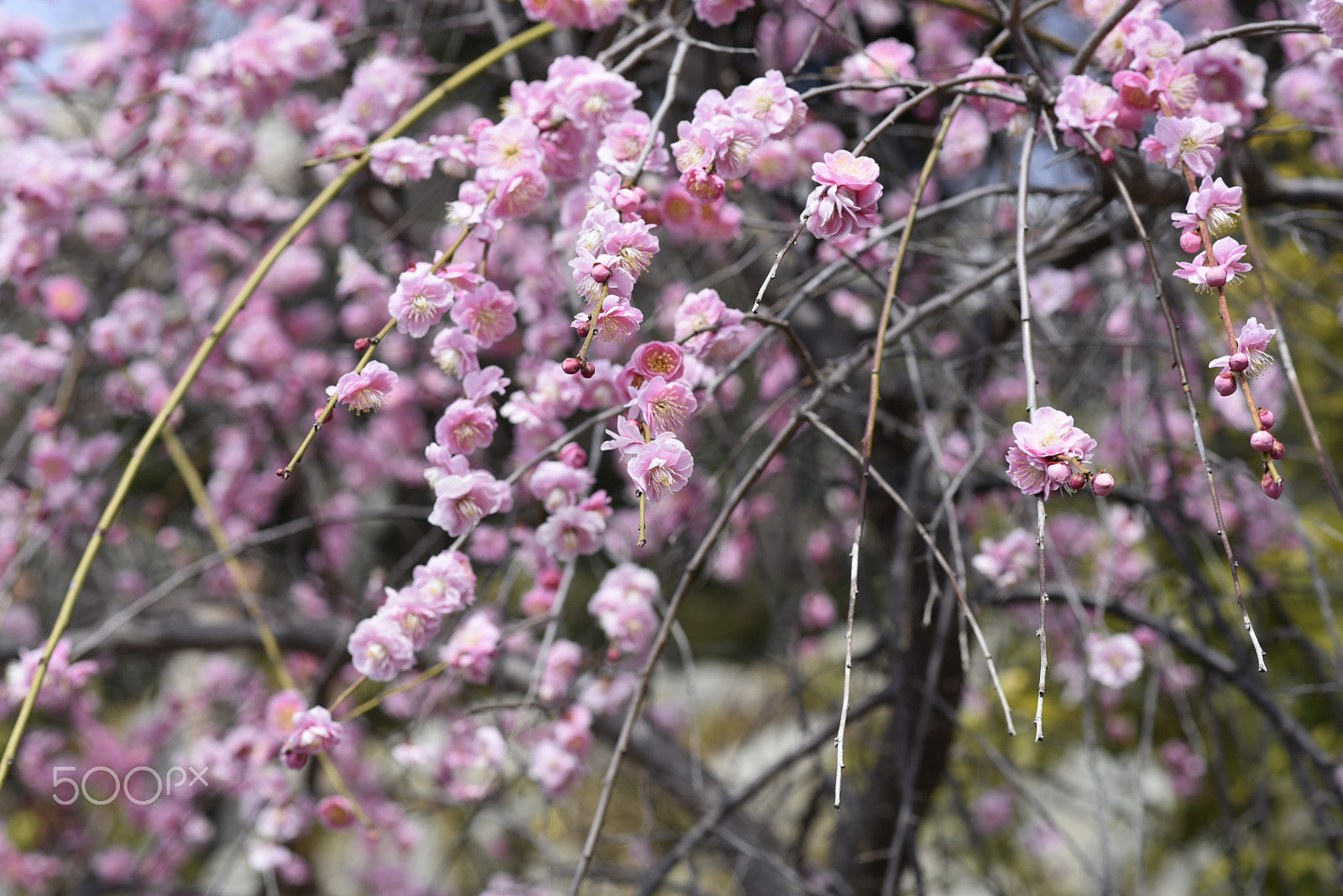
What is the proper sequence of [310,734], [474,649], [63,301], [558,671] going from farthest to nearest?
[63,301] → [558,671] → [474,649] → [310,734]

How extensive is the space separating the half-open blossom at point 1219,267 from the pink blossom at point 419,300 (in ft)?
1.78

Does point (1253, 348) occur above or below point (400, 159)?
below

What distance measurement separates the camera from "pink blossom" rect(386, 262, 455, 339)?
2.50 ft

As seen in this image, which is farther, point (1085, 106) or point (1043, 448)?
point (1085, 106)

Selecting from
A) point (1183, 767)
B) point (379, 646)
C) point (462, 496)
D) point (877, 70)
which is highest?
point (877, 70)

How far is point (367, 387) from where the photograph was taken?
0.74 meters

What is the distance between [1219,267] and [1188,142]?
0.16 m

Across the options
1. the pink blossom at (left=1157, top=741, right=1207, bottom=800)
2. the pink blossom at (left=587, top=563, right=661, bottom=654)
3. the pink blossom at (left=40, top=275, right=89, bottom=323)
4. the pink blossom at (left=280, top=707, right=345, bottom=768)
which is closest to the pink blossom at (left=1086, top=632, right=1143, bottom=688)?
the pink blossom at (left=587, top=563, right=661, bottom=654)

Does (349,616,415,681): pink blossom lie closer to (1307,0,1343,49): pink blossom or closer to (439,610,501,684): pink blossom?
(439,610,501,684): pink blossom

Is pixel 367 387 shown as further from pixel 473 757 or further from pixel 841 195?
pixel 473 757

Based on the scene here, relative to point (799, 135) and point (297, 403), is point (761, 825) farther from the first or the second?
point (297, 403)

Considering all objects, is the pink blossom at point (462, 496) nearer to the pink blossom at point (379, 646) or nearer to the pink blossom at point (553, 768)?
the pink blossom at point (379, 646)

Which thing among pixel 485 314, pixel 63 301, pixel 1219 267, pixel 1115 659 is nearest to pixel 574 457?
pixel 485 314

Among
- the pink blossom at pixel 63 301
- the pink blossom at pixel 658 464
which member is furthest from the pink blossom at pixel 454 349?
the pink blossom at pixel 63 301
